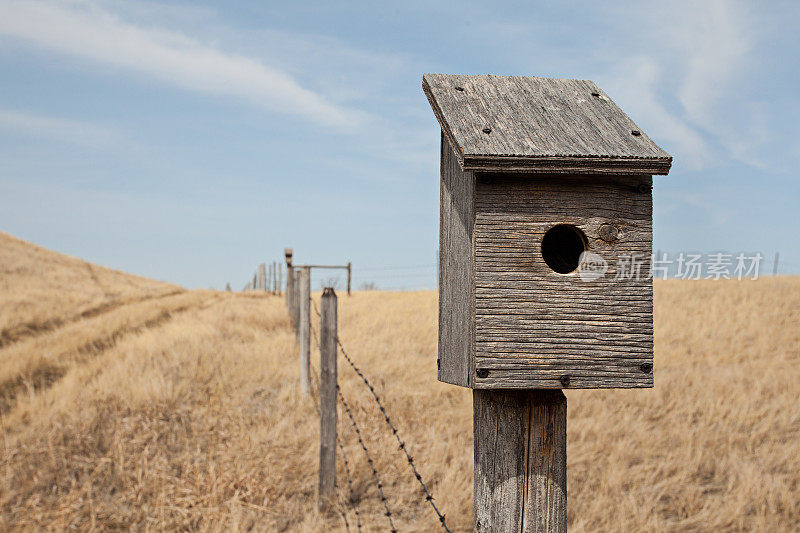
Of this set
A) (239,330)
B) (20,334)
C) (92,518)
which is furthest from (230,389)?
(20,334)

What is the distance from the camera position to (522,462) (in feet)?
6.58

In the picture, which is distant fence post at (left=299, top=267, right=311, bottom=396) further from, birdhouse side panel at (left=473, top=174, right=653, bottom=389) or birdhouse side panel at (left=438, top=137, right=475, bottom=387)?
birdhouse side panel at (left=473, top=174, right=653, bottom=389)

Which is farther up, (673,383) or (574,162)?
(574,162)

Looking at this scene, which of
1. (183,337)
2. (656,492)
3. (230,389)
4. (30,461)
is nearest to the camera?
(656,492)

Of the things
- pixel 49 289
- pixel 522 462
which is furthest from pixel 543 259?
pixel 49 289

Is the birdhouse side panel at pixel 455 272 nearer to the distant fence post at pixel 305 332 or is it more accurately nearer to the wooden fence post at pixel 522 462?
the wooden fence post at pixel 522 462

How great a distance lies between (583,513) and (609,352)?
3123 millimetres

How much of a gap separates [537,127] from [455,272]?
0.57m

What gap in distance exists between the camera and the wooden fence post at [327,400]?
478 cm

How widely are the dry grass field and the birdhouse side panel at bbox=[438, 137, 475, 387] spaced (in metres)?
2.67

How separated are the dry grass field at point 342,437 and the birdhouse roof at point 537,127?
3073 millimetres

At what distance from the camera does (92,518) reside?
4773 mm

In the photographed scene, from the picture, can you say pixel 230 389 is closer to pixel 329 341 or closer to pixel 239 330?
pixel 329 341

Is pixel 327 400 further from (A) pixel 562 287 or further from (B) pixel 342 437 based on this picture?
(A) pixel 562 287
